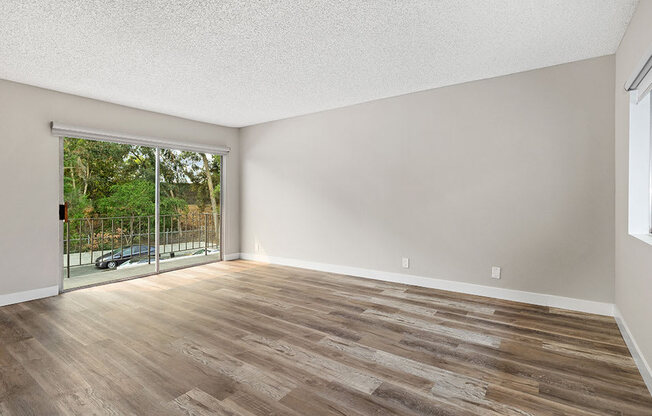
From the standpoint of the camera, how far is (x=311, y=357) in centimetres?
237

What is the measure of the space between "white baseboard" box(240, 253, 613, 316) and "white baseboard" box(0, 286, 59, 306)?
3129 mm

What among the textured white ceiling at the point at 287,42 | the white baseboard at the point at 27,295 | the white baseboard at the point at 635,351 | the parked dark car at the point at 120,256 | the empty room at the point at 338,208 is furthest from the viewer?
the parked dark car at the point at 120,256

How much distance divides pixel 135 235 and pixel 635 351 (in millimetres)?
5694

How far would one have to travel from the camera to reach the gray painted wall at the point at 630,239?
6.77ft

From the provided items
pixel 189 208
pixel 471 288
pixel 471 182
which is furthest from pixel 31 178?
pixel 471 288

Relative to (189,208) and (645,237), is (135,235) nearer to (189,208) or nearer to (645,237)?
(189,208)

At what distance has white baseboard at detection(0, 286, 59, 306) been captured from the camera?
11.7ft

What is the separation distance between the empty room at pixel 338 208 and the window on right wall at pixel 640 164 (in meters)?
0.02

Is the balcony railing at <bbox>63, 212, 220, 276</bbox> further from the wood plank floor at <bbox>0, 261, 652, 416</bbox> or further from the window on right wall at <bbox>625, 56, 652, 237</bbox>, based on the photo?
the window on right wall at <bbox>625, 56, 652, 237</bbox>

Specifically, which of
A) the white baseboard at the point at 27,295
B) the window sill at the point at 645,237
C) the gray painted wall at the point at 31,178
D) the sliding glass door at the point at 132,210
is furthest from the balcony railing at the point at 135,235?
the window sill at the point at 645,237

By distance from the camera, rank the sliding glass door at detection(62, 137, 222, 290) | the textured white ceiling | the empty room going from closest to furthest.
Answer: the empty room → the textured white ceiling → the sliding glass door at detection(62, 137, 222, 290)

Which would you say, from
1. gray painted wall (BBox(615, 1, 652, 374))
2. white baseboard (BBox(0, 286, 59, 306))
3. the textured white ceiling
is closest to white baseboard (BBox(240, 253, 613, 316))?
gray painted wall (BBox(615, 1, 652, 374))

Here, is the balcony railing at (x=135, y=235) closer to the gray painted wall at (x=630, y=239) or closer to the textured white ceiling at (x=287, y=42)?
the textured white ceiling at (x=287, y=42)

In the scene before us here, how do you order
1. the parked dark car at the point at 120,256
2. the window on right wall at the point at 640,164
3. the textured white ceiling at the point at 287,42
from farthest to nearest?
the parked dark car at the point at 120,256
the window on right wall at the point at 640,164
the textured white ceiling at the point at 287,42
